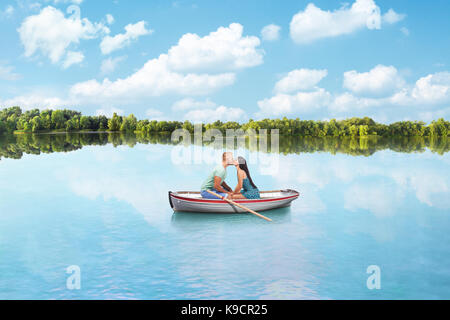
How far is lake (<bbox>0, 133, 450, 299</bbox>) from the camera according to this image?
10.6 m

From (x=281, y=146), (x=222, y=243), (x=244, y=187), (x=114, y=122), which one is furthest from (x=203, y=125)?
(x=222, y=243)

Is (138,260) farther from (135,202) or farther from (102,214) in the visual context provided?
(135,202)

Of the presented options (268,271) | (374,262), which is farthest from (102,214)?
(374,262)

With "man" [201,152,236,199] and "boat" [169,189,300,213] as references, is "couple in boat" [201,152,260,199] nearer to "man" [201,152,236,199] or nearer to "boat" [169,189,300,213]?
"man" [201,152,236,199]

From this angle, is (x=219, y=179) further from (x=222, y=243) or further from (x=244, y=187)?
(x=222, y=243)

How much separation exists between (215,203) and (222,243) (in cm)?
286

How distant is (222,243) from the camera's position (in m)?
13.8

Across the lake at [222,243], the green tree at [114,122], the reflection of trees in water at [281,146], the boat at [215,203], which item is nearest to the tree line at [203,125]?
the green tree at [114,122]

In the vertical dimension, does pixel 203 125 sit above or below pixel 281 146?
above

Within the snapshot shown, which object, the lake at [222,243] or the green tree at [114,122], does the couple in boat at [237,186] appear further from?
the green tree at [114,122]

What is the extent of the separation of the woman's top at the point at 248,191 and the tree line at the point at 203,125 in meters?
89.9

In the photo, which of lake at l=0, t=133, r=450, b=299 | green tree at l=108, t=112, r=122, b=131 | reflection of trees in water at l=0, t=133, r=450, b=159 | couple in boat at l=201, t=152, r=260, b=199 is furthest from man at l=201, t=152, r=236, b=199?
green tree at l=108, t=112, r=122, b=131

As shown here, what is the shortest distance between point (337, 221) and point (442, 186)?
13624 mm

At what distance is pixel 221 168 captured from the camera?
1650cm
